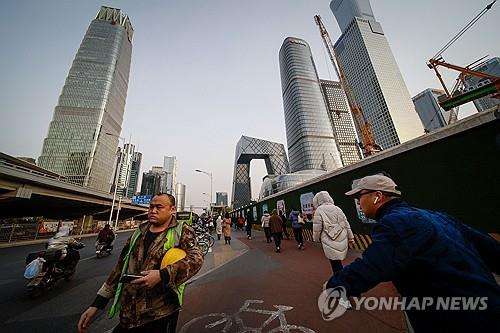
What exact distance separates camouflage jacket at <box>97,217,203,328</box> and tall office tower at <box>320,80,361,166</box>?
97.3 m

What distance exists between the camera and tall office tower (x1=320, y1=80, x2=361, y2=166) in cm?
9394

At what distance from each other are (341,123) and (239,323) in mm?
110626

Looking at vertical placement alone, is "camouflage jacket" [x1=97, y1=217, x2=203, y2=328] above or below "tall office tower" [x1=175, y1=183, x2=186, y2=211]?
below

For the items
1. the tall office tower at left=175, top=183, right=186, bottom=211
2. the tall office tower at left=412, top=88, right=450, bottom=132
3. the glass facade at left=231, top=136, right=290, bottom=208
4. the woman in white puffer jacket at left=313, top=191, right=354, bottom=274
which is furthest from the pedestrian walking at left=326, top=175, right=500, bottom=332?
the tall office tower at left=412, top=88, right=450, bottom=132

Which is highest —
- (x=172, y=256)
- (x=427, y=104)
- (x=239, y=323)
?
(x=427, y=104)

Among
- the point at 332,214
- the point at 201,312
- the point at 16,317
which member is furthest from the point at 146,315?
the point at 16,317

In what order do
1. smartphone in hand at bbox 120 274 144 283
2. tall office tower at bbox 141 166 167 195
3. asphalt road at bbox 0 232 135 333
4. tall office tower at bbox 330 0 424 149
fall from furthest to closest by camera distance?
1. tall office tower at bbox 141 166 167 195
2. tall office tower at bbox 330 0 424 149
3. asphalt road at bbox 0 232 135 333
4. smartphone in hand at bbox 120 274 144 283

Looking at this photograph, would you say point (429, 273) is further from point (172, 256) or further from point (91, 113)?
point (91, 113)

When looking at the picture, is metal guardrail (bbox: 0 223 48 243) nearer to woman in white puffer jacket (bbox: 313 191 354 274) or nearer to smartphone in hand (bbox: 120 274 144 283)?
smartphone in hand (bbox: 120 274 144 283)

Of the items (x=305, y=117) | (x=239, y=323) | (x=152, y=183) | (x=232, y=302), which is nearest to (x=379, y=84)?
(x=305, y=117)

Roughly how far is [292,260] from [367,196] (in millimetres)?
6240

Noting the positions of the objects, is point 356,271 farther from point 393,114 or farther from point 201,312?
point 393,114

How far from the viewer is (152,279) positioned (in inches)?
54.6

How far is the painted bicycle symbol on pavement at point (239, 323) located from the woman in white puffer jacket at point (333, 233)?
1.20 meters
